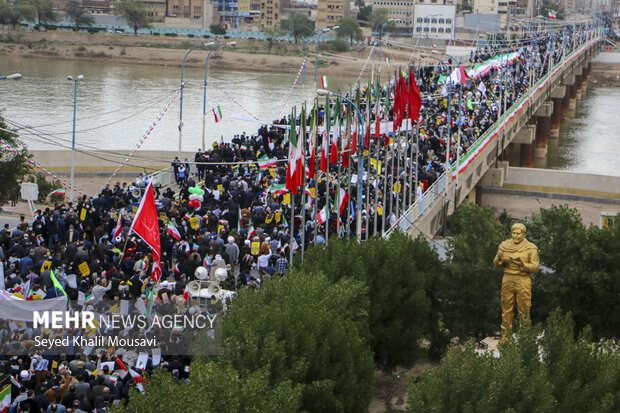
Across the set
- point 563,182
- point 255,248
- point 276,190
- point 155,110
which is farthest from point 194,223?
point 155,110

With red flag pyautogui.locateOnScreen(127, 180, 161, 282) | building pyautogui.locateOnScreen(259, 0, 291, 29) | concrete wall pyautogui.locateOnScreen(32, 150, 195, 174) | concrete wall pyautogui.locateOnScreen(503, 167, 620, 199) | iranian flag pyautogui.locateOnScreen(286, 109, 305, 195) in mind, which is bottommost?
concrete wall pyautogui.locateOnScreen(503, 167, 620, 199)

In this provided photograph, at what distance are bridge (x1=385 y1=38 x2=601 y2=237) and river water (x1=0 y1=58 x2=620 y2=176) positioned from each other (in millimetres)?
2060

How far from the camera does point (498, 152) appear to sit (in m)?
40.8

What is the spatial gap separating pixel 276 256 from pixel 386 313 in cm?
384

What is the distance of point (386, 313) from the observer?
15.1 m

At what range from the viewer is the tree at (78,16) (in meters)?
115

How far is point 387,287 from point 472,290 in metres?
1.52

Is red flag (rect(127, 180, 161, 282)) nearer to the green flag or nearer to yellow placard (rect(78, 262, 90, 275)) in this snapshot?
the green flag

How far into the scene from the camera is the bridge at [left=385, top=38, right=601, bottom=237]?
1035 inches

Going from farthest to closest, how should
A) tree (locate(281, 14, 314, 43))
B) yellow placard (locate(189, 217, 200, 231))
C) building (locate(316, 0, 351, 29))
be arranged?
1. building (locate(316, 0, 351, 29))
2. tree (locate(281, 14, 314, 43))
3. yellow placard (locate(189, 217, 200, 231))

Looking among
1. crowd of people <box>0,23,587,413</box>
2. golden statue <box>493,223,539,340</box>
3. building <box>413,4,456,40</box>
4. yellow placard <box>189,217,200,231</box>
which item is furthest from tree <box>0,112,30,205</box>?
building <box>413,4,456,40</box>

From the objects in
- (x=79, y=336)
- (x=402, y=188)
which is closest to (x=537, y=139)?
(x=402, y=188)

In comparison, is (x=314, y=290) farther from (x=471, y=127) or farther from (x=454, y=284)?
(x=471, y=127)

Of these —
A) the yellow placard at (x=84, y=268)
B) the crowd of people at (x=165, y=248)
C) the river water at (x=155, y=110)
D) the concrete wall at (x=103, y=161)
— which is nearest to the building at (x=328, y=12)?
the river water at (x=155, y=110)
